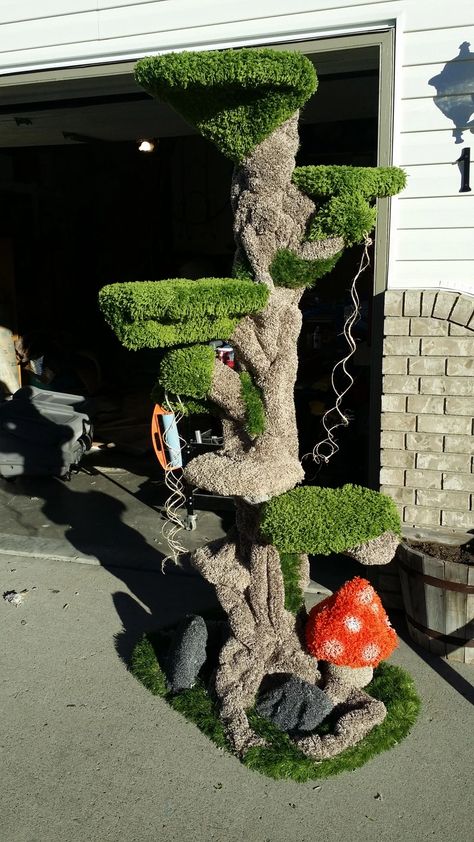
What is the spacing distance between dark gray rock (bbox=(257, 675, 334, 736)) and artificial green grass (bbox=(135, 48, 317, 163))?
300cm

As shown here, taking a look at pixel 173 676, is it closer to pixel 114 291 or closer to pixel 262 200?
pixel 114 291

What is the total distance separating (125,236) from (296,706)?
12537 millimetres

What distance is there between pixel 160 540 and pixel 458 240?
152 inches

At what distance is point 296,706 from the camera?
4.34 metres

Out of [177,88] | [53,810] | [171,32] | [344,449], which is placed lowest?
[53,810]

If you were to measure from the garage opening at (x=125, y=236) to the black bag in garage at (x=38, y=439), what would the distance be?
143 cm

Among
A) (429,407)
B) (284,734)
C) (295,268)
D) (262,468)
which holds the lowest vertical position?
(284,734)

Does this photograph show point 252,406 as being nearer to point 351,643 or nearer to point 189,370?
point 189,370

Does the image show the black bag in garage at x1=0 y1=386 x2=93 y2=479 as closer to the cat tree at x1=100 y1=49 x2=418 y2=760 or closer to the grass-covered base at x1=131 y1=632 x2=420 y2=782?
the grass-covered base at x1=131 y1=632 x2=420 y2=782

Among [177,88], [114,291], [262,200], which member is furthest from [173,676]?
[177,88]

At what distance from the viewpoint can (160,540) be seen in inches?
286

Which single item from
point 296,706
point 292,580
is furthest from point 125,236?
point 296,706

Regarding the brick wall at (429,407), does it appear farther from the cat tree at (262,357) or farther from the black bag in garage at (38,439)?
the black bag in garage at (38,439)

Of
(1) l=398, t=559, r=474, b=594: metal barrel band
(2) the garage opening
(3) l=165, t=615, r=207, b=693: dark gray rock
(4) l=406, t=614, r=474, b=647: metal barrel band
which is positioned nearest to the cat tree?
(3) l=165, t=615, r=207, b=693: dark gray rock
